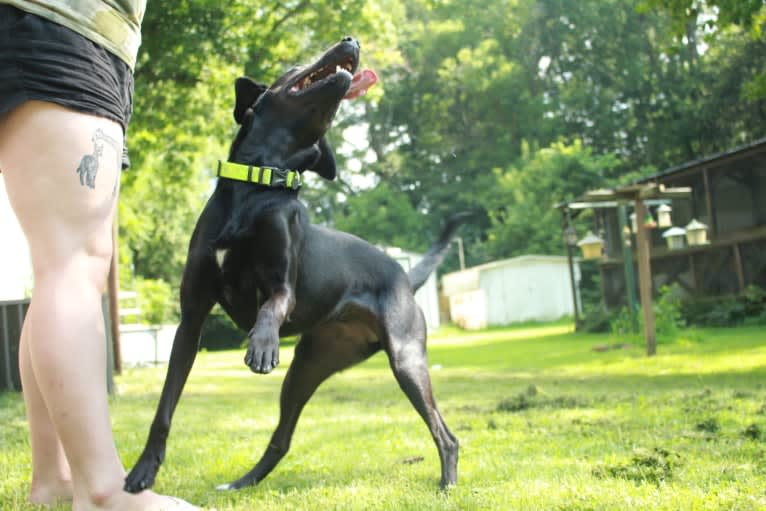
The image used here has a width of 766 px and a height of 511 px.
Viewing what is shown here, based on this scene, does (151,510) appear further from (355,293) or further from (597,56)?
(597,56)

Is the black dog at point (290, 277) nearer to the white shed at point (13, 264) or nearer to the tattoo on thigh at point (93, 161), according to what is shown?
the tattoo on thigh at point (93, 161)

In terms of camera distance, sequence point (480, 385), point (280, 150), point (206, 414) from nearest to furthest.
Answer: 1. point (280, 150)
2. point (206, 414)
3. point (480, 385)

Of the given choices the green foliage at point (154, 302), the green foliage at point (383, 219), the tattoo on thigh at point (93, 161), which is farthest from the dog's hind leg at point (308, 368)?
the green foliage at point (383, 219)

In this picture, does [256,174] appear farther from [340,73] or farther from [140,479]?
[140,479]

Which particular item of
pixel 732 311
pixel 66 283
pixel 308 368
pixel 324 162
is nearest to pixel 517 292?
pixel 732 311

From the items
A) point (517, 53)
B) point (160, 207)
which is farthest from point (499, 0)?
point (160, 207)

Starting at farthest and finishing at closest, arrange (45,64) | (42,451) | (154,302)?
(154,302), (42,451), (45,64)

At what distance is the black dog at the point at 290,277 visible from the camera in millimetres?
2639

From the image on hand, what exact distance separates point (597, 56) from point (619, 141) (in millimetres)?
4805

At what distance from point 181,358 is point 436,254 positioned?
166 cm

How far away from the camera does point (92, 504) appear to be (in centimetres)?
218

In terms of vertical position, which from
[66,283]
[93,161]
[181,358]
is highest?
[93,161]

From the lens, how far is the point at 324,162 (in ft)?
10.8

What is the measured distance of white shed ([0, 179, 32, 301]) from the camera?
34.3 feet
